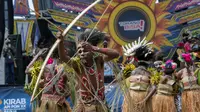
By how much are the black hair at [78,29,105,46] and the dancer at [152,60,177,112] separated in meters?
3.32

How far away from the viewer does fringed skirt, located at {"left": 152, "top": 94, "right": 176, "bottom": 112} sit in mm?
7699

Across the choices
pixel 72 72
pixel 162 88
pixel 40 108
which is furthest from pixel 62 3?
pixel 72 72

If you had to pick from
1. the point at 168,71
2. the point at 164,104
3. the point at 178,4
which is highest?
the point at 178,4

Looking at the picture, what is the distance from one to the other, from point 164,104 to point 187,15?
412 centimetres

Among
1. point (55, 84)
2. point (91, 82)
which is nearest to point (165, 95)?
point (55, 84)

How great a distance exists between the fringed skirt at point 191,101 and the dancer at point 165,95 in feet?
0.61

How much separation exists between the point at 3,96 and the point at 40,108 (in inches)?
135

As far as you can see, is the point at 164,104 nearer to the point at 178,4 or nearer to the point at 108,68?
the point at 108,68

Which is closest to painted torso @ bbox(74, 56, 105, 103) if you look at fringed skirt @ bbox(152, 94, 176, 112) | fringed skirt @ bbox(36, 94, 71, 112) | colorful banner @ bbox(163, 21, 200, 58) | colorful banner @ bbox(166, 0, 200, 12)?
fringed skirt @ bbox(36, 94, 71, 112)

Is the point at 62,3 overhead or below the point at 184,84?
overhead

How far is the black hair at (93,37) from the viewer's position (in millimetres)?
4358

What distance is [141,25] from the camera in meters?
11.5

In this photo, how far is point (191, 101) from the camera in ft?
24.8

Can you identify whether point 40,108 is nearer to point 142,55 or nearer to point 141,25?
point 142,55
